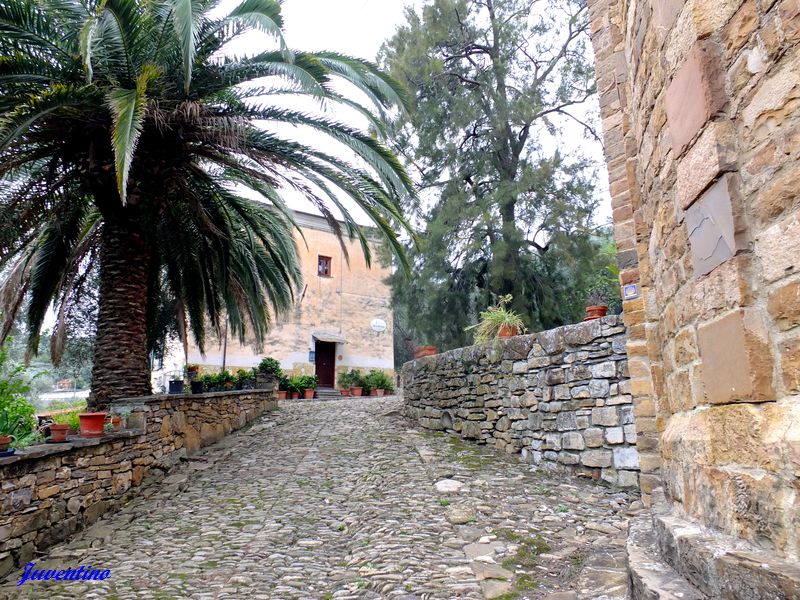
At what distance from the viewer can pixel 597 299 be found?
6.54 metres

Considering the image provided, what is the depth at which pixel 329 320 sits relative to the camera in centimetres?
2005

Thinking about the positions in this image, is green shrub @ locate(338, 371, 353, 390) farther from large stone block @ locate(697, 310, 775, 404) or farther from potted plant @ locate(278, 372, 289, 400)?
large stone block @ locate(697, 310, 775, 404)

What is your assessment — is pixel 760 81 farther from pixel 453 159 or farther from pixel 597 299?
pixel 453 159

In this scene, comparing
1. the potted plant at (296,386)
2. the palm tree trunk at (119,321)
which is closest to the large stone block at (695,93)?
the palm tree trunk at (119,321)

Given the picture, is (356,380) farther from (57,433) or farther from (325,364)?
(57,433)

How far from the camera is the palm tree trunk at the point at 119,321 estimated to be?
727 cm

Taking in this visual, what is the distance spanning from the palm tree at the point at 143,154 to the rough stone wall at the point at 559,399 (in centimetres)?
231

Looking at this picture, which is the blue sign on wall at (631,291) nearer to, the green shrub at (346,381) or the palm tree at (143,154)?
the palm tree at (143,154)

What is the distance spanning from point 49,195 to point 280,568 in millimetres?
5758

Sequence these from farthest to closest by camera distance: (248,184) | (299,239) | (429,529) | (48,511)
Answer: (299,239), (248,184), (48,511), (429,529)

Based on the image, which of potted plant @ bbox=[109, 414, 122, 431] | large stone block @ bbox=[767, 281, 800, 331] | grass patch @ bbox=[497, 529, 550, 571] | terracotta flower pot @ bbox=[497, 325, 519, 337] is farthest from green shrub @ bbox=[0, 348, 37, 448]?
large stone block @ bbox=[767, 281, 800, 331]

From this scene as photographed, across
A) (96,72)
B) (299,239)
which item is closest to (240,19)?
(96,72)

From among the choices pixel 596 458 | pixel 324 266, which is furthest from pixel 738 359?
pixel 324 266

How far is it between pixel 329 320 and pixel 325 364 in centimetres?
166
